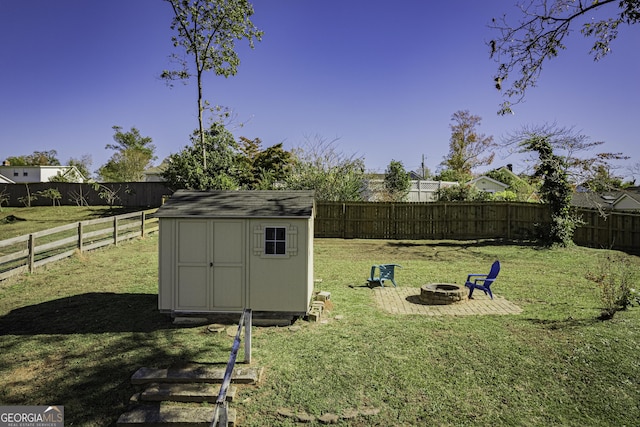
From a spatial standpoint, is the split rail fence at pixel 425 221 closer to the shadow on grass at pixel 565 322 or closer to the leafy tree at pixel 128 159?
the shadow on grass at pixel 565 322

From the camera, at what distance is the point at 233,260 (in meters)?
7.93

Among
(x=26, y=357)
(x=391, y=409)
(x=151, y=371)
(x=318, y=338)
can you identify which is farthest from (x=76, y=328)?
(x=391, y=409)

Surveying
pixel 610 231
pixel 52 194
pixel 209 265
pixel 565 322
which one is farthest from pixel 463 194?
pixel 52 194

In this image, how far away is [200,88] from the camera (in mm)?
23906

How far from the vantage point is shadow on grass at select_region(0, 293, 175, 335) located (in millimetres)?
7496

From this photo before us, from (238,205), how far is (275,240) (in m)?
1.10

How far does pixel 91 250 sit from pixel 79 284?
4.07m

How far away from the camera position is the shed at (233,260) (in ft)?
25.8

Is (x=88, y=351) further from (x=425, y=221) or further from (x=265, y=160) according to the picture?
(x=265, y=160)

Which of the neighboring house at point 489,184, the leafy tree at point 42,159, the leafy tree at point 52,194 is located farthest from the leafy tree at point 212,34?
the leafy tree at point 42,159

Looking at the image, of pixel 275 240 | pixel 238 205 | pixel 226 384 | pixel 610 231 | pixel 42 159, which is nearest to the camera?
pixel 226 384

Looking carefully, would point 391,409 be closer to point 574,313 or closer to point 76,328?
point 574,313

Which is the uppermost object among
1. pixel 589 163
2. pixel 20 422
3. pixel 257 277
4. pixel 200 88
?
pixel 200 88

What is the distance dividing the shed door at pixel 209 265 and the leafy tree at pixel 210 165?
1402cm
